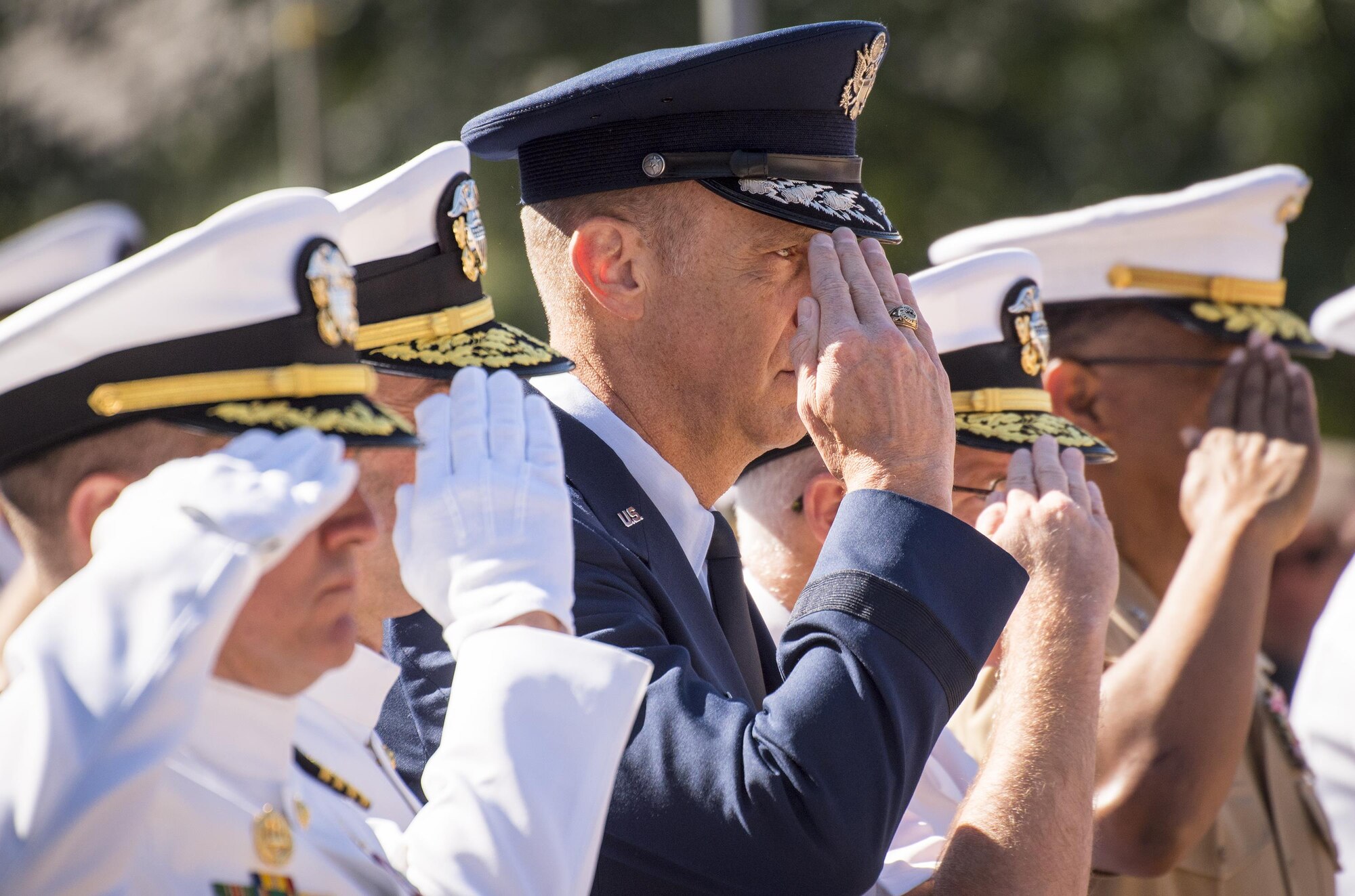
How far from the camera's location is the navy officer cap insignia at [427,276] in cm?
271

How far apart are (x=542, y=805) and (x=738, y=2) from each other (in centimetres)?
461

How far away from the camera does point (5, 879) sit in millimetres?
1334

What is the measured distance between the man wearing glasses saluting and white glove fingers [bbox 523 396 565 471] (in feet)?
5.08

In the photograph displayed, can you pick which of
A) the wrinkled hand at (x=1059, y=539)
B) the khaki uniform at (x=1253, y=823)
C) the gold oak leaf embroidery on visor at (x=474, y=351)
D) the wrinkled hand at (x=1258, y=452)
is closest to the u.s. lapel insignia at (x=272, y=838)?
the gold oak leaf embroidery on visor at (x=474, y=351)

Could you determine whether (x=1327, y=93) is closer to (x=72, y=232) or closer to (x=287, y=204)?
(x=72, y=232)

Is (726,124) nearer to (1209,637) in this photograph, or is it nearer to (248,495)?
(248,495)

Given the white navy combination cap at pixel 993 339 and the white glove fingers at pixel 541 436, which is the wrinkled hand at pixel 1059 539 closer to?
the white navy combination cap at pixel 993 339

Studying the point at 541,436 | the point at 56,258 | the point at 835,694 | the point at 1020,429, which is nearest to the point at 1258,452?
the point at 1020,429

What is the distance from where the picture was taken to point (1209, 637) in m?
3.36

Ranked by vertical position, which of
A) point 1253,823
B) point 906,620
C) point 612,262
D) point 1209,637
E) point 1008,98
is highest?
point 1008,98

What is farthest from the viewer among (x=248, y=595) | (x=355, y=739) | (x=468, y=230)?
(x=468, y=230)

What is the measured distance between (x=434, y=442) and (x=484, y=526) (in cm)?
15

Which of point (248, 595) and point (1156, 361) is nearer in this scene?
point (248, 595)

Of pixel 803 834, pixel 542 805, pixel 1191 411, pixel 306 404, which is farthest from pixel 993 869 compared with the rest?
pixel 1191 411
